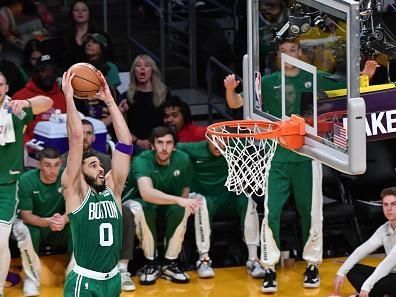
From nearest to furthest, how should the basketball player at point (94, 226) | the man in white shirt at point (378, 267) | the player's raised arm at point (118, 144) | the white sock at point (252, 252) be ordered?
1. the player's raised arm at point (118, 144)
2. the basketball player at point (94, 226)
3. the man in white shirt at point (378, 267)
4. the white sock at point (252, 252)

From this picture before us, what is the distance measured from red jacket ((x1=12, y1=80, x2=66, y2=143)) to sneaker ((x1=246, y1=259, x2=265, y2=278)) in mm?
2330

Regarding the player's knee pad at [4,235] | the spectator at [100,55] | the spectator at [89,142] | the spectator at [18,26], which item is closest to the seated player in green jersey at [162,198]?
the spectator at [89,142]

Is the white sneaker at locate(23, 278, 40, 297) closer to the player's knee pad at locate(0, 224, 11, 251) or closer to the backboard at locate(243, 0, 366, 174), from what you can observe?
the player's knee pad at locate(0, 224, 11, 251)

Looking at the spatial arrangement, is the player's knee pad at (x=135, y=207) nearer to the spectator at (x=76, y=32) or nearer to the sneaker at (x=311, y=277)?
the sneaker at (x=311, y=277)

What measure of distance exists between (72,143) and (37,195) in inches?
97.0

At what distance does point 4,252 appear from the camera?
10344 mm

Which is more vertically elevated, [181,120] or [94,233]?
[181,120]

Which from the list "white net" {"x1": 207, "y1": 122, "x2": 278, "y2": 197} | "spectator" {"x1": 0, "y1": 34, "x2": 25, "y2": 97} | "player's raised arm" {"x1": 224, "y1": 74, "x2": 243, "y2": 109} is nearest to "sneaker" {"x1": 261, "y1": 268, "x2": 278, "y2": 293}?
"white net" {"x1": 207, "y1": 122, "x2": 278, "y2": 197}

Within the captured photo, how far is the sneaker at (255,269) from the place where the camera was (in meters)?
11.3

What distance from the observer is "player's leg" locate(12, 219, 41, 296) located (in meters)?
10.6

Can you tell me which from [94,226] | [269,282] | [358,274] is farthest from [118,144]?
[358,274]

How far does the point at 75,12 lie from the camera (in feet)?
41.7

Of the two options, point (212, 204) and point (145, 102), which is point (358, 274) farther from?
point (145, 102)

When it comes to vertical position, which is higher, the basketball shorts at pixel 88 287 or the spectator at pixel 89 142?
the spectator at pixel 89 142
